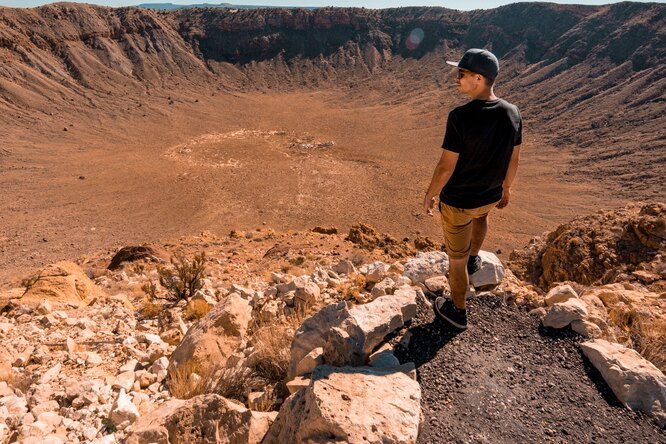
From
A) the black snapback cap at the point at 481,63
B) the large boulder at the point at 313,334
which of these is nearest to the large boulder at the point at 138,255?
the large boulder at the point at 313,334

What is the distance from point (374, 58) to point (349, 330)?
62327mm

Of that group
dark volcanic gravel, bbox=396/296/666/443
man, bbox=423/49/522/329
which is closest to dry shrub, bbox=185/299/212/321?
dark volcanic gravel, bbox=396/296/666/443

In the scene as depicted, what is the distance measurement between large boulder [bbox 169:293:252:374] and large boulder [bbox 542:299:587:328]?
2804 millimetres

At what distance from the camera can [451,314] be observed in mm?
3396

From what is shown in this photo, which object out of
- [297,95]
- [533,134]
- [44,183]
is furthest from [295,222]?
[297,95]

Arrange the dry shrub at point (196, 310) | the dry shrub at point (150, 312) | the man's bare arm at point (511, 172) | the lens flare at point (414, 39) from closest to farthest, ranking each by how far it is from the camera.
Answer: the man's bare arm at point (511, 172), the dry shrub at point (196, 310), the dry shrub at point (150, 312), the lens flare at point (414, 39)

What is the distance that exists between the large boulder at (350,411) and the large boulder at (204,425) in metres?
0.15

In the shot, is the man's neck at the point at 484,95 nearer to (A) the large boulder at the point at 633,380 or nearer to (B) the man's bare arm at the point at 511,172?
(B) the man's bare arm at the point at 511,172

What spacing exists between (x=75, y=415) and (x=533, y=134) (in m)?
40.1

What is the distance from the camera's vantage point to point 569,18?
169 feet

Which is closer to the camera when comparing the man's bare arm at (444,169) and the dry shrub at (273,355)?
the man's bare arm at (444,169)

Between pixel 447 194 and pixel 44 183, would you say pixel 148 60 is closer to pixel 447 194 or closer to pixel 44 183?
pixel 44 183

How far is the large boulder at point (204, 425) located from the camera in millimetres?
2381

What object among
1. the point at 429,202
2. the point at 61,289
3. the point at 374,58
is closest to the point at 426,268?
the point at 429,202
